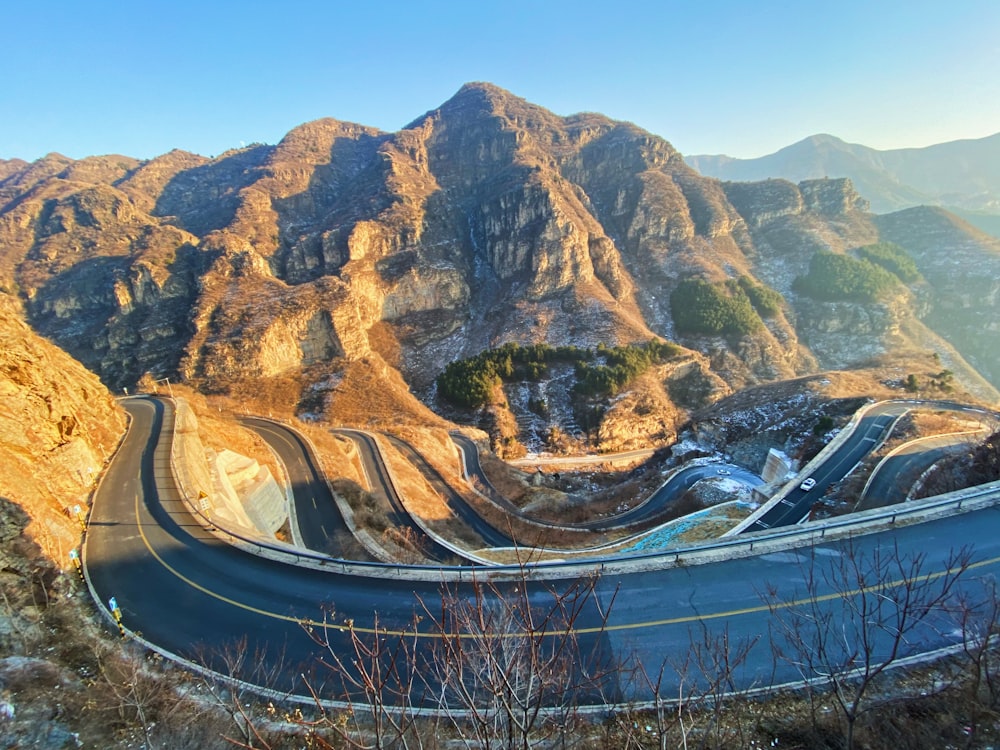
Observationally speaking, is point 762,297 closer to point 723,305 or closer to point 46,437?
point 723,305

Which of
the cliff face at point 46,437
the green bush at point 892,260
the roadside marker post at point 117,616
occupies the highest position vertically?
the green bush at point 892,260

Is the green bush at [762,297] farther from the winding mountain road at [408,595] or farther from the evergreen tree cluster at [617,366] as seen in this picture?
the winding mountain road at [408,595]

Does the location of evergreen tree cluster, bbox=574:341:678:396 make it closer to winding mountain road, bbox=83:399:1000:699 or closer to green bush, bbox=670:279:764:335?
green bush, bbox=670:279:764:335

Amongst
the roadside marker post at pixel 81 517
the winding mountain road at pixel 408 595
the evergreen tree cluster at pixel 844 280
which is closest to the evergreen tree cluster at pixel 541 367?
the roadside marker post at pixel 81 517

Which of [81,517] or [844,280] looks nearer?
[81,517]

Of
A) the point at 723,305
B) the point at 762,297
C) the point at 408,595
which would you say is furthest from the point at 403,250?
the point at 408,595

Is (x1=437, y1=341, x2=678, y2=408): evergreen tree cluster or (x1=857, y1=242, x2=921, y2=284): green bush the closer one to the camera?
(x1=437, y1=341, x2=678, y2=408): evergreen tree cluster

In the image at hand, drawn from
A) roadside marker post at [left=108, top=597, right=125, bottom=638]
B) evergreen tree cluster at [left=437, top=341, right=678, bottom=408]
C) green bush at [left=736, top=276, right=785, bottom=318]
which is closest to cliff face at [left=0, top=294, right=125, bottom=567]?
roadside marker post at [left=108, top=597, right=125, bottom=638]
